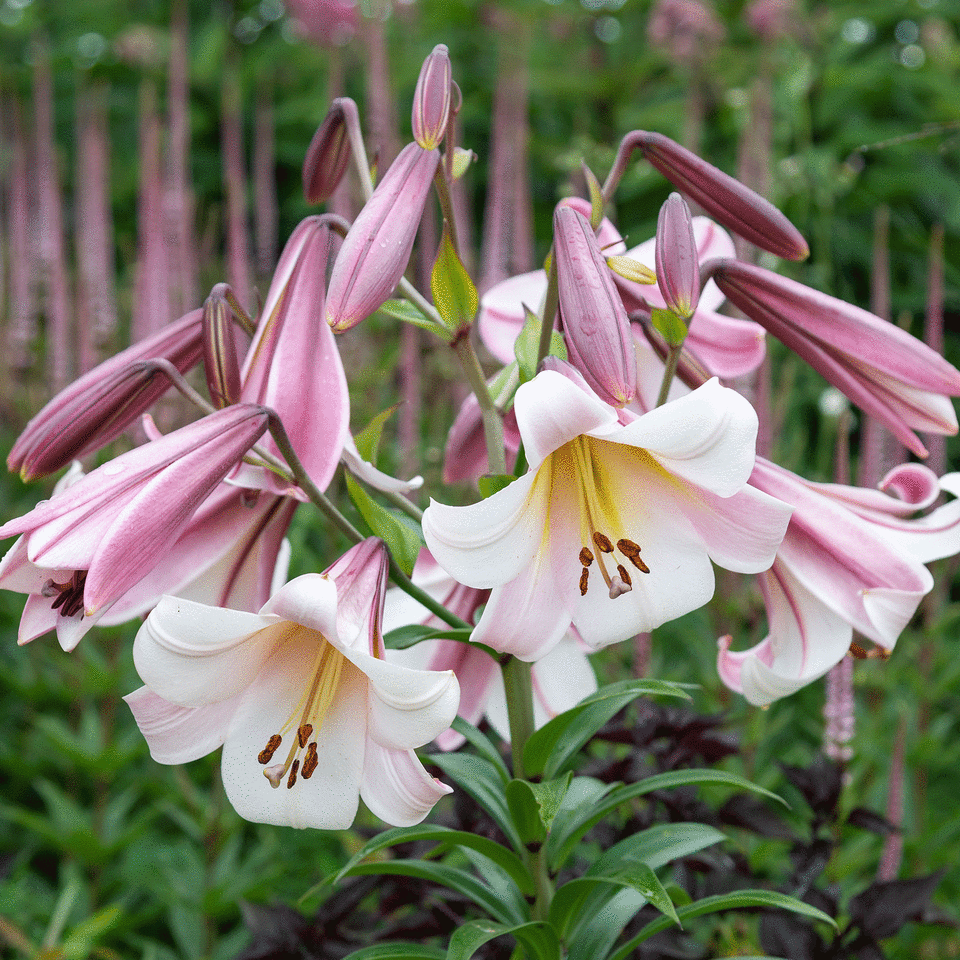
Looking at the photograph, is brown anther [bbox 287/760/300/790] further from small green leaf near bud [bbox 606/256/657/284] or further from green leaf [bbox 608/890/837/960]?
small green leaf near bud [bbox 606/256/657/284]

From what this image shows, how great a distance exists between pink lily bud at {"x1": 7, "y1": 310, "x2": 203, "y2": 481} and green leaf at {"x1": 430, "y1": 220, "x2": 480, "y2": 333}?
0.22 m

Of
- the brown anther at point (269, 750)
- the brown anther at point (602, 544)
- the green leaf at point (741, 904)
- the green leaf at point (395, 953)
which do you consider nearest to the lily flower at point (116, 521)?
the brown anther at point (269, 750)

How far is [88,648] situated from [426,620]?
3.47 ft

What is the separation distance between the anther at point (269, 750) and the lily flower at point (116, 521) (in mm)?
147

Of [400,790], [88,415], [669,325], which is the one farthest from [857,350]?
[88,415]

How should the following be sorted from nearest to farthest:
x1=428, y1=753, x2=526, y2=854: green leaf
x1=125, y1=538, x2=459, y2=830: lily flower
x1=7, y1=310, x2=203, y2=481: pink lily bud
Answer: x1=125, y1=538, x2=459, y2=830: lily flower < x1=7, y1=310, x2=203, y2=481: pink lily bud < x1=428, y1=753, x2=526, y2=854: green leaf

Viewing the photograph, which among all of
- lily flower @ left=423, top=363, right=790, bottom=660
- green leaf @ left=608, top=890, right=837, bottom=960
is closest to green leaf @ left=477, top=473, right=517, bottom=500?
lily flower @ left=423, top=363, right=790, bottom=660

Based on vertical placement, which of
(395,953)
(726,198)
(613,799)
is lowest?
(395,953)

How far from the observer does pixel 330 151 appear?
845 mm

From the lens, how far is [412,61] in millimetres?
3051

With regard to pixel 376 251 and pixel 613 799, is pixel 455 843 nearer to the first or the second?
pixel 613 799

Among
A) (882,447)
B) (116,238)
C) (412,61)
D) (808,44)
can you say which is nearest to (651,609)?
(882,447)

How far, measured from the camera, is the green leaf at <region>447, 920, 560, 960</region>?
0.68m

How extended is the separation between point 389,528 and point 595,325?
0.78ft
